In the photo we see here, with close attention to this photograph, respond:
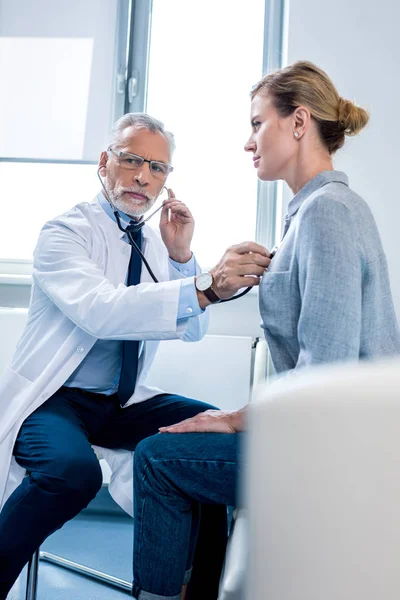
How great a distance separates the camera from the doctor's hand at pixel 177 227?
1816 millimetres

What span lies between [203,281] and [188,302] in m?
0.06

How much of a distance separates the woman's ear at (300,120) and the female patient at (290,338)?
0.45ft

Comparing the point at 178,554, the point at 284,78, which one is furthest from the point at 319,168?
the point at 178,554

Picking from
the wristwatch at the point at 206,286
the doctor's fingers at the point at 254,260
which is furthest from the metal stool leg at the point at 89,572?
the doctor's fingers at the point at 254,260

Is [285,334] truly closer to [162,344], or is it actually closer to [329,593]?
[329,593]

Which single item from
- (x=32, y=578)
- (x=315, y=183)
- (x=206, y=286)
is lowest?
(x=32, y=578)

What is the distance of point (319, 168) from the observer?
1342mm

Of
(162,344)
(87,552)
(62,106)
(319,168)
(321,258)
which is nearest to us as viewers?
(321,258)

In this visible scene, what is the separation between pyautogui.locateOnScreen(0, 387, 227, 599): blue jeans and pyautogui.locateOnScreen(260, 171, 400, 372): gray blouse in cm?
48

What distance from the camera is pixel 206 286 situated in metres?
1.37

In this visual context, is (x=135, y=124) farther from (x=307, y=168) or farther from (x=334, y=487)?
(x=334, y=487)

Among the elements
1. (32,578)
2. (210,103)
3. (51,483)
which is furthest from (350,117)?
(210,103)

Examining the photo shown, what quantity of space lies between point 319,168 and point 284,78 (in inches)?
8.0

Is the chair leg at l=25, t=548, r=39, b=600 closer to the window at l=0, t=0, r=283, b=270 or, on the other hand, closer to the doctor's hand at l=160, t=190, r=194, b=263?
the doctor's hand at l=160, t=190, r=194, b=263
